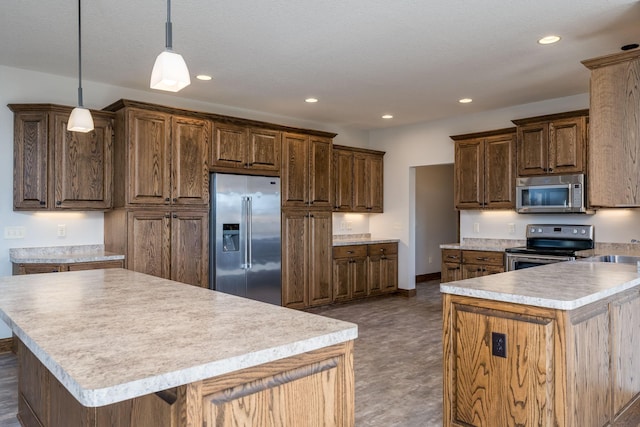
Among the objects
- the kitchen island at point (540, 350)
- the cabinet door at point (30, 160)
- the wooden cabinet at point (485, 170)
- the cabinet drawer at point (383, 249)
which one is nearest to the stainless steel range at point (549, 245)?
the wooden cabinet at point (485, 170)

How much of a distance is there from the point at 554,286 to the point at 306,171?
12.4 feet

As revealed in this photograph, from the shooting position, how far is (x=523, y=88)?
4.80 metres

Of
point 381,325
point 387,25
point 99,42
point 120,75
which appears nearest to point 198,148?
point 120,75

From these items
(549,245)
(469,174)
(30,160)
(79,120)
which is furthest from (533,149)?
(30,160)

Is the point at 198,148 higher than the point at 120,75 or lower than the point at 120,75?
lower

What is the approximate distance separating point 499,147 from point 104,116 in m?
4.42

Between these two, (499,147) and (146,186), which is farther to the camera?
(499,147)

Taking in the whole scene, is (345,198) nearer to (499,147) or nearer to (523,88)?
(499,147)

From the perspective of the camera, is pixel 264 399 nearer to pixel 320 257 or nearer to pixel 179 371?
pixel 179 371

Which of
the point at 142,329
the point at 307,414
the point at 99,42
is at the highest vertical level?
the point at 99,42

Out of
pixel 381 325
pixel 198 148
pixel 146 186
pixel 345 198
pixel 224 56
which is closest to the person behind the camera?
pixel 224 56

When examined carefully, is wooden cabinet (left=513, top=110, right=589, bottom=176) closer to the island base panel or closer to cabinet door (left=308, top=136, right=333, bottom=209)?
cabinet door (left=308, top=136, right=333, bottom=209)

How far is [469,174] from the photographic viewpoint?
226 inches

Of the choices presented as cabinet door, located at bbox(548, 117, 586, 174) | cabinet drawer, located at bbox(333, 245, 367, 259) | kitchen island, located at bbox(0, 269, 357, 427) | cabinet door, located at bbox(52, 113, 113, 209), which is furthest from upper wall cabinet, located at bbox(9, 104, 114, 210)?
cabinet door, located at bbox(548, 117, 586, 174)
